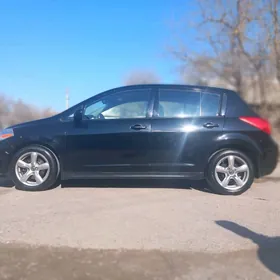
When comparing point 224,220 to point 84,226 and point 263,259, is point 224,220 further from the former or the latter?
point 84,226

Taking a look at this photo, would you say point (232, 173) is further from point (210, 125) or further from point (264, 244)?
point (264, 244)

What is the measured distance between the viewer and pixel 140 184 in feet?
19.2

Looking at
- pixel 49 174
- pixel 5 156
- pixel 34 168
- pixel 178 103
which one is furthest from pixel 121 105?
pixel 5 156

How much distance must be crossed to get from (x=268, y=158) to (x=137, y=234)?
8.85ft

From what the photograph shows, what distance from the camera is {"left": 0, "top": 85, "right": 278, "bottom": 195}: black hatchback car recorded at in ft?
17.4

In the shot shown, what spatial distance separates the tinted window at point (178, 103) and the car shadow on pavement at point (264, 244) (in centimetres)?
192

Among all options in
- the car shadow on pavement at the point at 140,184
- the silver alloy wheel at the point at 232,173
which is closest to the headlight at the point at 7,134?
the car shadow on pavement at the point at 140,184

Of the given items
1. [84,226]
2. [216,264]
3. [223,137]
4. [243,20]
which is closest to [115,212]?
[84,226]

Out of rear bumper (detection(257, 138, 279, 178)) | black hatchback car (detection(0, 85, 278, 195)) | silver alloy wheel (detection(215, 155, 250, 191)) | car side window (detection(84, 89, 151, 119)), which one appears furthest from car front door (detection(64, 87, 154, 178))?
rear bumper (detection(257, 138, 279, 178))

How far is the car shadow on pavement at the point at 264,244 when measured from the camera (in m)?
3.05

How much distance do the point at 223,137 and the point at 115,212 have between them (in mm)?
1991

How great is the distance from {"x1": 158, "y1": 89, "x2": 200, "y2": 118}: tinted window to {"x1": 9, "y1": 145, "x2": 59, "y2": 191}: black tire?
5.65ft

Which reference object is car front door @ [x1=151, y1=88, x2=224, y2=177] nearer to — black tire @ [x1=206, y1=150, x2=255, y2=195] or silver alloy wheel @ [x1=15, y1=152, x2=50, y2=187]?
black tire @ [x1=206, y1=150, x2=255, y2=195]

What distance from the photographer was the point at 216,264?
9.98 feet
